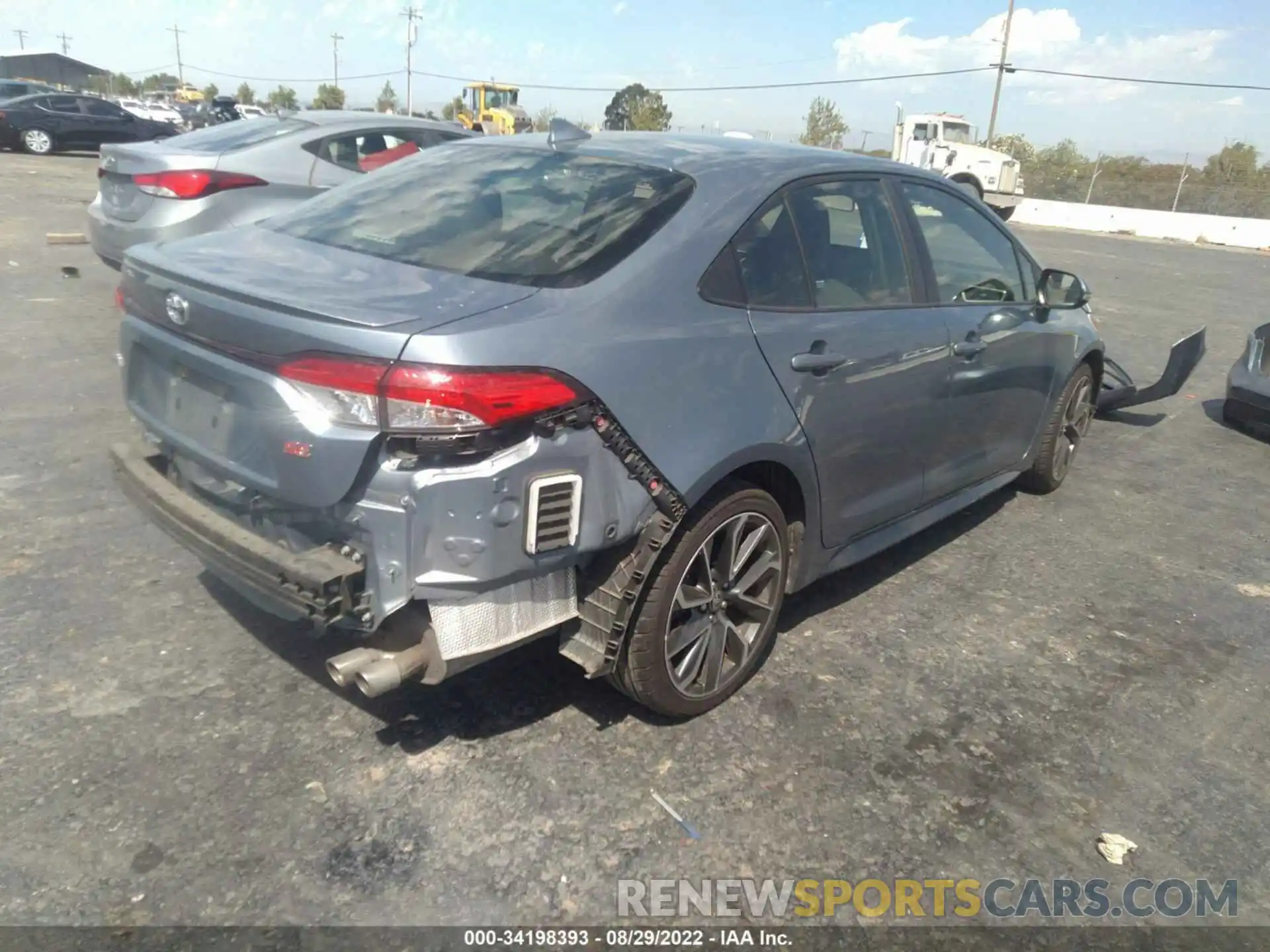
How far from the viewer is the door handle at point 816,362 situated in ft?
10.2

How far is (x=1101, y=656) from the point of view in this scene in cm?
378

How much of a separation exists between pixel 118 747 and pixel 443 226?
6.00 ft

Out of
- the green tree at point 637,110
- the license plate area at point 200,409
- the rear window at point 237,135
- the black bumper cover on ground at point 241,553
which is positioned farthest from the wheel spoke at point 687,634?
the green tree at point 637,110

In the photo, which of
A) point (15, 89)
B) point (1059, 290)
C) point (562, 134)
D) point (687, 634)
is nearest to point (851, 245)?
point (562, 134)

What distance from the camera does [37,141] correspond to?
2508 cm

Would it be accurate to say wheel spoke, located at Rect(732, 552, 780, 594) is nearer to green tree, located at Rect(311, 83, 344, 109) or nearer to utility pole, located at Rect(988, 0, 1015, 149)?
utility pole, located at Rect(988, 0, 1015, 149)

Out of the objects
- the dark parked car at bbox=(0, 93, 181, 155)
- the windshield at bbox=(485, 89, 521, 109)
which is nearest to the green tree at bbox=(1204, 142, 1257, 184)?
the windshield at bbox=(485, 89, 521, 109)

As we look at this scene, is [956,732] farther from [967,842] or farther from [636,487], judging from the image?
[636,487]

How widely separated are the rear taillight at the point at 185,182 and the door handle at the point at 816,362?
17.9ft

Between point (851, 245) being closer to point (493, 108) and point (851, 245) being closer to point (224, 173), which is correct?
point (224, 173)

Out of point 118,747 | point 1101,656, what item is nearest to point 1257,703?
point 1101,656

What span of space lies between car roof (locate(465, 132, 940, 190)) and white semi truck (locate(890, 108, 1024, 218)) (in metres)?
28.2

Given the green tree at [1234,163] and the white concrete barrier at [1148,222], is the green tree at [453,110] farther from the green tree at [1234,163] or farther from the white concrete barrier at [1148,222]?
the green tree at [1234,163]

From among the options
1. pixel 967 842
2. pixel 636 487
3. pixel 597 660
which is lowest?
pixel 967 842
